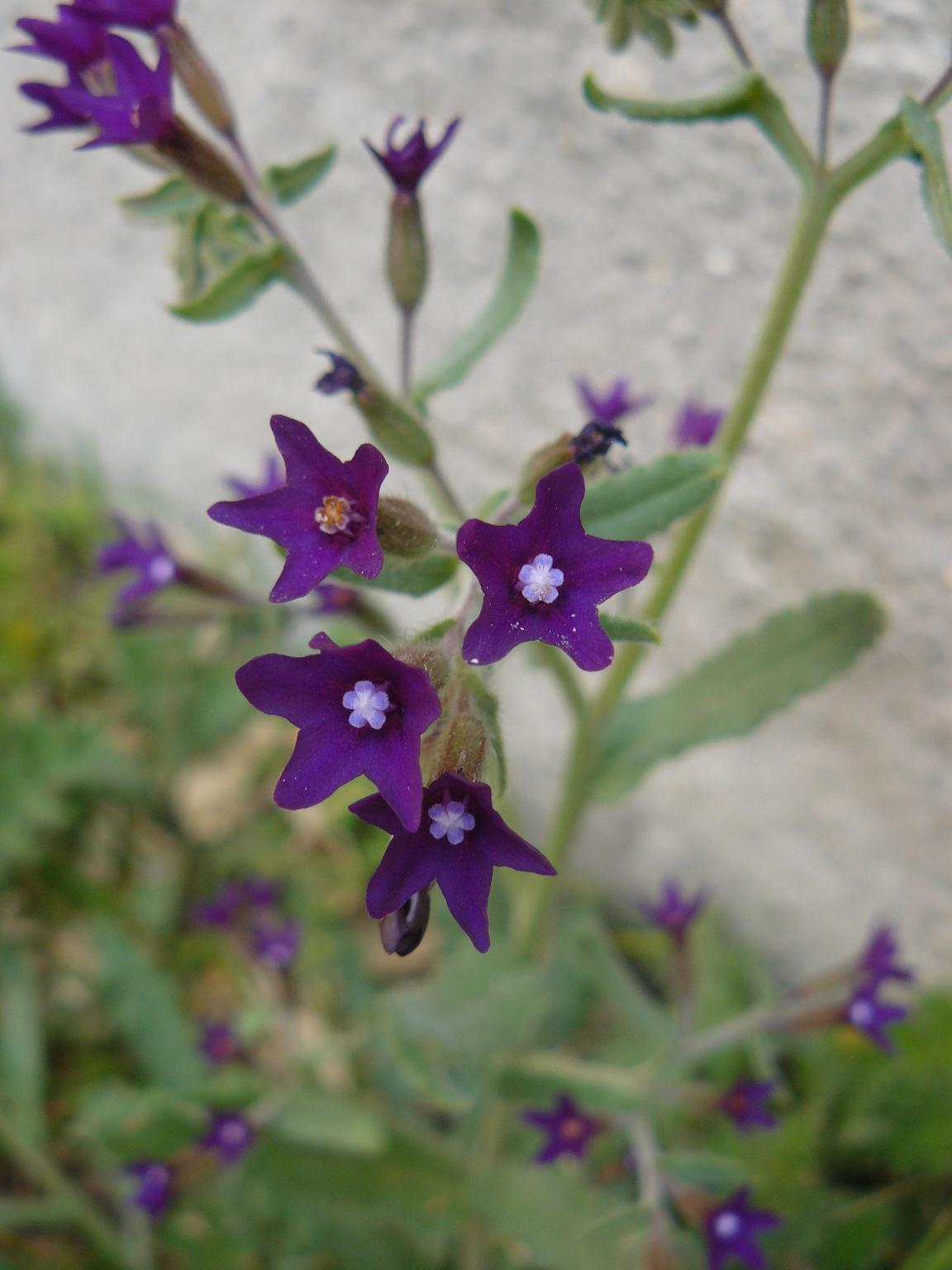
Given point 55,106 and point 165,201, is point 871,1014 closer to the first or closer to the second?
point 165,201

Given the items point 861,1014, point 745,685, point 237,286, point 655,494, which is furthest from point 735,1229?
point 237,286

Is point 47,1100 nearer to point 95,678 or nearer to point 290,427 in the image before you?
point 95,678

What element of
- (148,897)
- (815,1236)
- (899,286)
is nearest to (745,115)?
(899,286)

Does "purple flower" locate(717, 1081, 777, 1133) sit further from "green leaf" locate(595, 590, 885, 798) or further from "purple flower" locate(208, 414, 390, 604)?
"purple flower" locate(208, 414, 390, 604)

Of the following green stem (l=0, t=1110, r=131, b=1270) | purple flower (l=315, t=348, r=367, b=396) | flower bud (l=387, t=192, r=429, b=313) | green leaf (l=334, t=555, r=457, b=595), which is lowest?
green stem (l=0, t=1110, r=131, b=1270)

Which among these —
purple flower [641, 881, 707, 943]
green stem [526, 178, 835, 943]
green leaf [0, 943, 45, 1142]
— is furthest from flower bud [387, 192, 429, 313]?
green leaf [0, 943, 45, 1142]

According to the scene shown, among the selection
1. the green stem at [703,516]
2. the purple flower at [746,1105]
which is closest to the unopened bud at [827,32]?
the green stem at [703,516]
